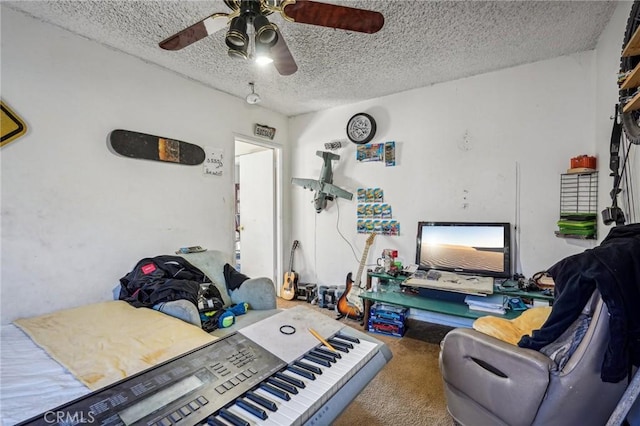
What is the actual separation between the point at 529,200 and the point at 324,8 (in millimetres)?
2311

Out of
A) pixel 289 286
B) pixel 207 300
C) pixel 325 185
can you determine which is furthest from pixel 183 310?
pixel 289 286

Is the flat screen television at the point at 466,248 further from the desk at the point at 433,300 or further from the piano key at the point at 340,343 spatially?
the piano key at the point at 340,343

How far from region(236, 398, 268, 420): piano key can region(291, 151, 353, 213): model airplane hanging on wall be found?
8.48ft

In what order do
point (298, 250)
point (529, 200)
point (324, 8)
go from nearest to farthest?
point (324, 8)
point (529, 200)
point (298, 250)

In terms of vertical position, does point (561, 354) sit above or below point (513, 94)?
below

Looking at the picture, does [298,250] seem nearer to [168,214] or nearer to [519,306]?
[168,214]

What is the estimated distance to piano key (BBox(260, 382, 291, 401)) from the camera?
77 cm

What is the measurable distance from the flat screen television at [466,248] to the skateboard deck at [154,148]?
2.38m

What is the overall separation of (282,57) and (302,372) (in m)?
1.61

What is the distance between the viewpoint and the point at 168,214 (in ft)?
8.63

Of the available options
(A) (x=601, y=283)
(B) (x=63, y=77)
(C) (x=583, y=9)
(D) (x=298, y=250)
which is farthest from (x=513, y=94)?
(B) (x=63, y=77)

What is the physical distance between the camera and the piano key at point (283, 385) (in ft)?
2.62

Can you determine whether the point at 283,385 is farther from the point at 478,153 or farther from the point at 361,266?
the point at 478,153

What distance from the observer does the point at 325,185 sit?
329cm
